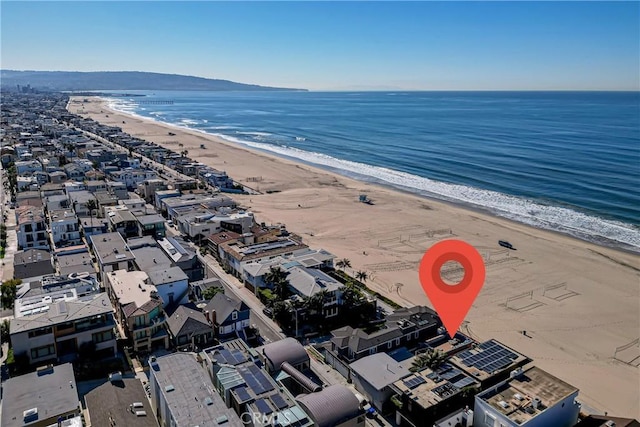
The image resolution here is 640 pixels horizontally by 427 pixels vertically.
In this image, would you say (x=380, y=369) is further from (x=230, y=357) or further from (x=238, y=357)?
(x=230, y=357)

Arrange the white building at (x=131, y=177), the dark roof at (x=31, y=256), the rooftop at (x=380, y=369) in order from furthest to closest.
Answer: the white building at (x=131, y=177) < the dark roof at (x=31, y=256) < the rooftop at (x=380, y=369)

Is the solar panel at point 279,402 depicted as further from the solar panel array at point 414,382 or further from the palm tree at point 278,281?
the palm tree at point 278,281

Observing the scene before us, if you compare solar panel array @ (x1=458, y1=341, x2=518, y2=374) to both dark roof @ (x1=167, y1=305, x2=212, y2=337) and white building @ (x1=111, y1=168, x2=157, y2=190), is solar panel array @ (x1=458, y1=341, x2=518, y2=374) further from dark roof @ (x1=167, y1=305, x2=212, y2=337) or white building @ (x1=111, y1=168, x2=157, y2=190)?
white building @ (x1=111, y1=168, x2=157, y2=190)

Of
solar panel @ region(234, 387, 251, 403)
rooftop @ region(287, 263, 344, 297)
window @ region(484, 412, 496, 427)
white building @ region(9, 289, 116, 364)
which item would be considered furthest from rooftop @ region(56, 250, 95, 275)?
window @ region(484, 412, 496, 427)

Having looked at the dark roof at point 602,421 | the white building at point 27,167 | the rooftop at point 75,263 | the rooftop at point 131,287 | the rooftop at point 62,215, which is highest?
the white building at point 27,167

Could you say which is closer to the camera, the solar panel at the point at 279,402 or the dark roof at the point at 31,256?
the solar panel at the point at 279,402

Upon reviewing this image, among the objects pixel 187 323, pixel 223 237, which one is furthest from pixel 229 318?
pixel 223 237

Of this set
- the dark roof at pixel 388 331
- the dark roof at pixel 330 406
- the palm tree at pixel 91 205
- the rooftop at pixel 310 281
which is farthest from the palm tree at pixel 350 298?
the palm tree at pixel 91 205

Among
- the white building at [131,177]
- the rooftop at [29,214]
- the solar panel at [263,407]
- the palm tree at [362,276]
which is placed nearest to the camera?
the solar panel at [263,407]
